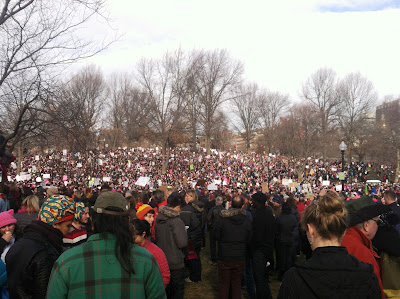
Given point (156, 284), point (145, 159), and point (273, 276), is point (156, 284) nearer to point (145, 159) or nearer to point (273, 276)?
point (273, 276)

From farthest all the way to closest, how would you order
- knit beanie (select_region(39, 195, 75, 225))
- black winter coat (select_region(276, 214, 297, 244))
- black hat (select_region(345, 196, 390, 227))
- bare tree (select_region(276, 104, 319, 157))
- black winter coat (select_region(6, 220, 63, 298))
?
bare tree (select_region(276, 104, 319, 157)), black winter coat (select_region(276, 214, 297, 244)), knit beanie (select_region(39, 195, 75, 225)), black hat (select_region(345, 196, 390, 227)), black winter coat (select_region(6, 220, 63, 298))

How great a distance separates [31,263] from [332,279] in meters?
2.10

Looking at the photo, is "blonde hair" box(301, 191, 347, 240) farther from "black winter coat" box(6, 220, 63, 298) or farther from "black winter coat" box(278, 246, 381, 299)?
"black winter coat" box(6, 220, 63, 298)

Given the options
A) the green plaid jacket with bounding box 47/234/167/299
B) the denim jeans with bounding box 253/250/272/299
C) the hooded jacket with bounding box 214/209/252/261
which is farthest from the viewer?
the denim jeans with bounding box 253/250/272/299

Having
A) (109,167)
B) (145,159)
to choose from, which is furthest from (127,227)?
(145,159)

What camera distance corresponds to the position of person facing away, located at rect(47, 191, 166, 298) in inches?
76.8

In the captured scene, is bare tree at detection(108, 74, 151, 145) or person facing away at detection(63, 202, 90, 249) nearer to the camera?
person facing away at detection(63, 202, 90, 249)

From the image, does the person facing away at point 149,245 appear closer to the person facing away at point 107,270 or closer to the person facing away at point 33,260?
the person facing away at point 33,260

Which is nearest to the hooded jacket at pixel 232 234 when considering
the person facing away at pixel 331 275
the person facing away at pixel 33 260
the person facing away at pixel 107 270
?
the person facing away at pixel 33 260

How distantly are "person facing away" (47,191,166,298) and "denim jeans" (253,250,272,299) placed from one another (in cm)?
436

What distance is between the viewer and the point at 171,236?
5.25 meters

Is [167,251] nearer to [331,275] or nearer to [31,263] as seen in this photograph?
[31,263]

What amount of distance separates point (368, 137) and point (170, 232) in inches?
2054

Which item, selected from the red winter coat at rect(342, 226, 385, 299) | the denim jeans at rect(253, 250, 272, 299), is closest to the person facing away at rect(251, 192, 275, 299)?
the denim jeans at rect(253, 250, 272, 299)
